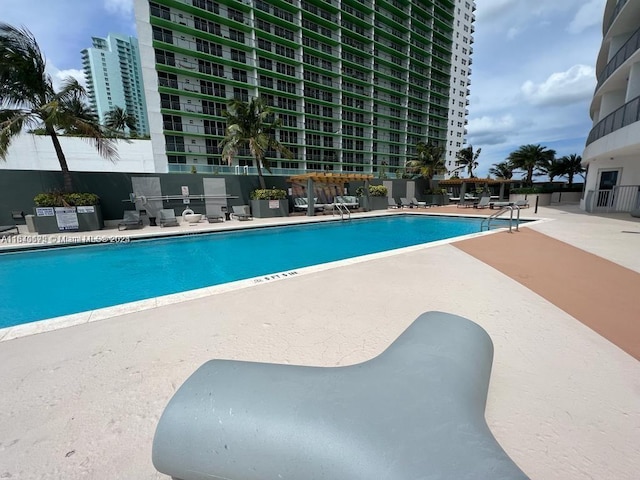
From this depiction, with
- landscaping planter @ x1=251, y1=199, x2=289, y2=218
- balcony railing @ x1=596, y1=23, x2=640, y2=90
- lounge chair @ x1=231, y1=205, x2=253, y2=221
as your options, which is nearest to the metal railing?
balcony railing @ x1=596, y1=23, x2=640, y2=90

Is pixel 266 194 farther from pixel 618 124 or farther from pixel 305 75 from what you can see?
pixel 305 75

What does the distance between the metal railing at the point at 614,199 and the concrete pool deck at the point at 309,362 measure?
54.8 ft

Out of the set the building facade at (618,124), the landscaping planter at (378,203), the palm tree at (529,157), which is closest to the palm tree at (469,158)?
the palm tree at (529,157)

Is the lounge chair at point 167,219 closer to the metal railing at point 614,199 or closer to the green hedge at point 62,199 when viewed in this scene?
the green hedge at point 62,199

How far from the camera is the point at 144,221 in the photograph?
14.6 meters

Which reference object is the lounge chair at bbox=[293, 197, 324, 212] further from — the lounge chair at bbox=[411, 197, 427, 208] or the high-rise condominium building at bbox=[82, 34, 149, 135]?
the high-rise condominium building at bbox=[82, 34, 149, 135]

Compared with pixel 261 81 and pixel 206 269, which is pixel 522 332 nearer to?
pixel 206 269

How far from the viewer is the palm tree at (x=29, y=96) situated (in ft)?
33.5

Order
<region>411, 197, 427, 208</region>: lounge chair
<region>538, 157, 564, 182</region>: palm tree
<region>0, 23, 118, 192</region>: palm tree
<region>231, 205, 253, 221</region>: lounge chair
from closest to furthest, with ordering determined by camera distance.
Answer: <region>0, 23, 118, 192</region>: palm tree
<region>231, 205, 253, 221</region>: lounge chair
<region>411, 197, 427, 208</region>: lounge chair
<region>538, 157, 564, 182</region>: palm tree

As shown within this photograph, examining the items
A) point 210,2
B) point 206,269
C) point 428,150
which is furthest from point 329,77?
point 206,269

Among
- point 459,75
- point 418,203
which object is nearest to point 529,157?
point 418,203

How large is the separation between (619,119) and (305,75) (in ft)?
122

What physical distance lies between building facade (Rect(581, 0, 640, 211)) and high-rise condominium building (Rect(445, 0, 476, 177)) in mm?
42883

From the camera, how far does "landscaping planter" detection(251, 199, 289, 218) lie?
54.4 ft
